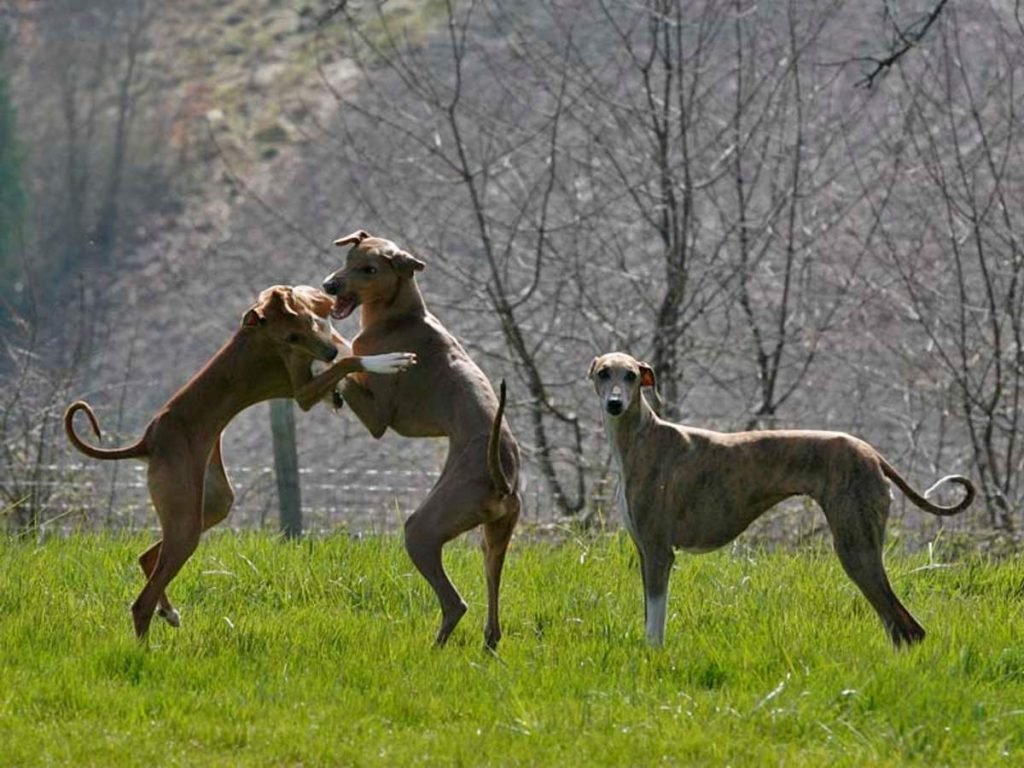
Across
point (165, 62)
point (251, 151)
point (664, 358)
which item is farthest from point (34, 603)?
point (165, 62)

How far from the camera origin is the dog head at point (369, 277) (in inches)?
350

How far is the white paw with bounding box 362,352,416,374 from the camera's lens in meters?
8.25

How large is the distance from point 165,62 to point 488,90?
1663 cm

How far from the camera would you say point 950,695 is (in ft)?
22.6

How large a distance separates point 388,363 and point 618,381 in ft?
3.49

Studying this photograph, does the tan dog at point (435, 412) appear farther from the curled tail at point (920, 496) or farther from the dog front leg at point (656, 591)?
the curled tail at point (920, 496)

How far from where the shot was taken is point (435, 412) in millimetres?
8648

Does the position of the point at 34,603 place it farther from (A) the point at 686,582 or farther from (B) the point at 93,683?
(A) the point at 686,582

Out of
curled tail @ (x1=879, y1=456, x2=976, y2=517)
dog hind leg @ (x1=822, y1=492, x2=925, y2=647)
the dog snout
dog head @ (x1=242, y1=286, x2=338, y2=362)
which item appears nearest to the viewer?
dog hind leg @ (x1=822, y1=492, x2=925, y2=647)

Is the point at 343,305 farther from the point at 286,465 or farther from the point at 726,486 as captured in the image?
the point at 286,465

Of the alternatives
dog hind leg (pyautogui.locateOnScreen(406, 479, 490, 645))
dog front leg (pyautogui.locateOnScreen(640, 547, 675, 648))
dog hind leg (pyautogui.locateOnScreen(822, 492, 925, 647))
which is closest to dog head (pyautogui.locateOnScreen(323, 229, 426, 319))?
dog hind leg (pyautogui.locateOnScreen(406, 479, 490, 645))

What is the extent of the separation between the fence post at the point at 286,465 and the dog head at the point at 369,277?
11.4 feet

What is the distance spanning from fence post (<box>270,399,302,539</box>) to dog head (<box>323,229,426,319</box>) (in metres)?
3.49

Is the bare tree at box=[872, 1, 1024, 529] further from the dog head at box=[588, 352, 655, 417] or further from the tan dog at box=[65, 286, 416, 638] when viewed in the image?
the tan dog at box=[65, 286, 416, 638]
